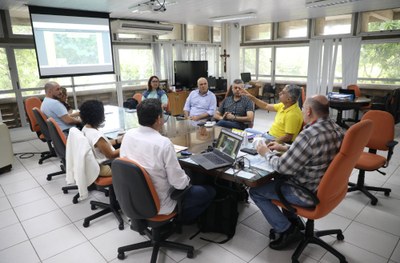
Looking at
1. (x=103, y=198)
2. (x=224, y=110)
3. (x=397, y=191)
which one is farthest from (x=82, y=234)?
(x=397, y=191)

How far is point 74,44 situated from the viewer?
5.54m

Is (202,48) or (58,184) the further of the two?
(202,48)

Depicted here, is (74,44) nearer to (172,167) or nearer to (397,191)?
(172,167)

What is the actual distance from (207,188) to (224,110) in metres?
2.18

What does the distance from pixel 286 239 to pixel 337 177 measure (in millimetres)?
793

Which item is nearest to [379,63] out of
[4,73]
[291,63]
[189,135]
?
[291,63]

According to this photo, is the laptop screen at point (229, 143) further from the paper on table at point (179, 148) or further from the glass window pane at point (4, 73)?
the glass window pane at point (4, 73)

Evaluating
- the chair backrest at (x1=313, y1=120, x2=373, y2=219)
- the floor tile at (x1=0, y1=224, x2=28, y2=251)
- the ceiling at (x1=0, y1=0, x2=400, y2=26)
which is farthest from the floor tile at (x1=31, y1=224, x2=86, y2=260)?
the ceiling at (x1=0, y1=0, x2=400, y2=26)

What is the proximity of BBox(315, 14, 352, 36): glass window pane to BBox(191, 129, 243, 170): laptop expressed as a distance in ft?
21.5

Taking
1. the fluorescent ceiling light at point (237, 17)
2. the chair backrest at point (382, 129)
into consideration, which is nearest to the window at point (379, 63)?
the fluorescent ceiling light at point (237, 17)

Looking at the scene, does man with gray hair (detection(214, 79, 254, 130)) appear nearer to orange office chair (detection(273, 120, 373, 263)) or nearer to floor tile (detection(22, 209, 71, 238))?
orange office chair (detection(273, 120, 373, 263))

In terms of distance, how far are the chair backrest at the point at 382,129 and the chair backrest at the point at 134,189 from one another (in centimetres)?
264

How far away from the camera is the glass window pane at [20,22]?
5645 millimetres

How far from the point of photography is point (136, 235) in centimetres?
255
